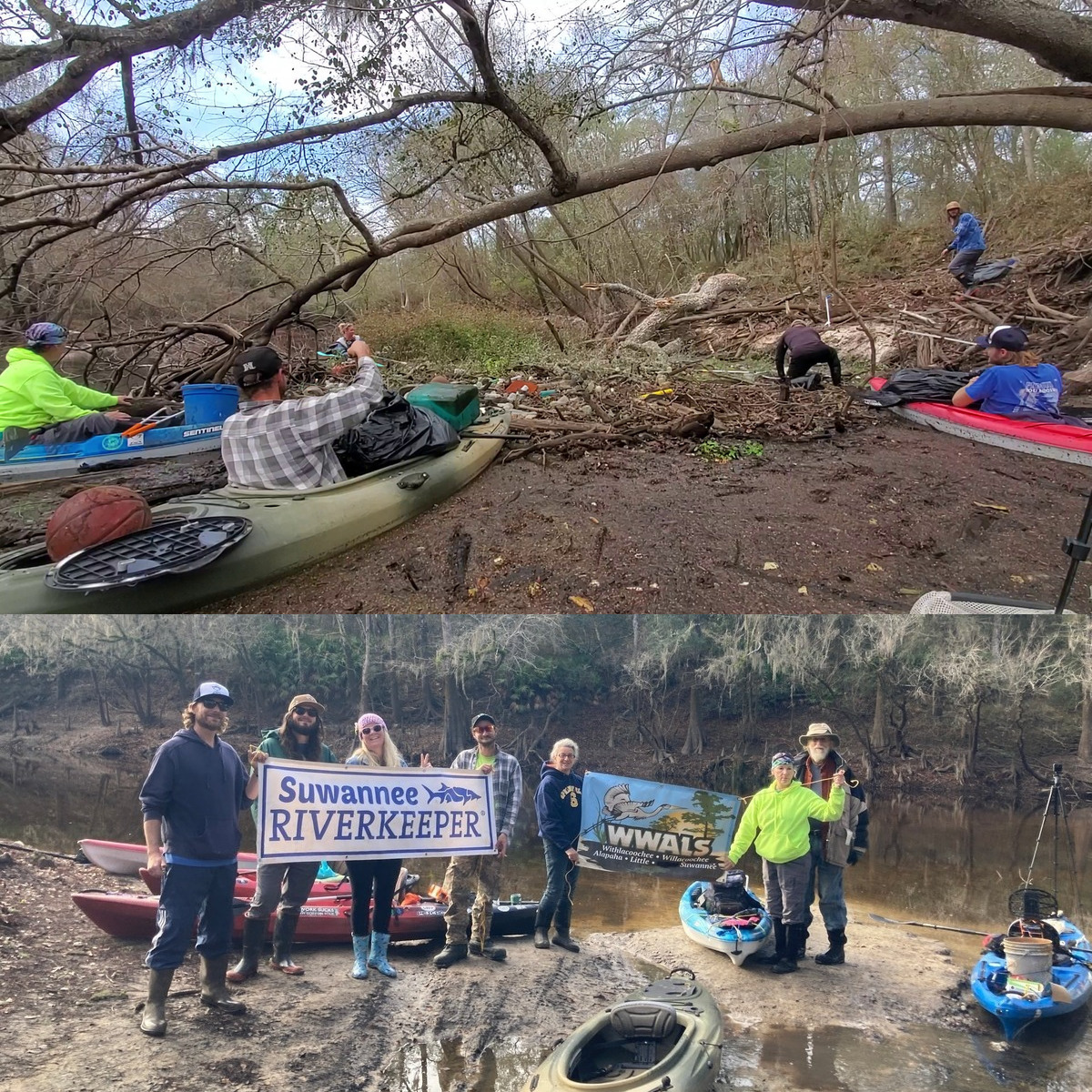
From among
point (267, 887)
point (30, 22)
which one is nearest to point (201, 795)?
point (267, 887)

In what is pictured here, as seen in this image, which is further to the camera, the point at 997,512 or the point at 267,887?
the point at 997,512

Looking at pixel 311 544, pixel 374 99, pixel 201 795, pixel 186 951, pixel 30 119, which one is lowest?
pixel 186 951

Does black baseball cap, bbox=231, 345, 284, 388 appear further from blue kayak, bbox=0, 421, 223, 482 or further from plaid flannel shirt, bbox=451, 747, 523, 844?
plaid flannel shirt, bbox=451, 747, 523, 844

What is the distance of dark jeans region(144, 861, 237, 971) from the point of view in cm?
252

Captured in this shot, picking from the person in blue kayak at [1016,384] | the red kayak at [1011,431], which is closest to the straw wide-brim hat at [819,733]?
the red kayak at [1011,431]

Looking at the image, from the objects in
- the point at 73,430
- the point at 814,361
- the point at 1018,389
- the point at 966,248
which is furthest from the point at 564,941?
the point at 966,248

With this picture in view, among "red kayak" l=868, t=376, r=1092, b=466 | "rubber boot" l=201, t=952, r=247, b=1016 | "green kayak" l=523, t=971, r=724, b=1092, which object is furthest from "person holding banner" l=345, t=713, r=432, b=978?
→ "red kayak" l=868, t=376, r=1092, b=466

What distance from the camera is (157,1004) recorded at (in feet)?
8.03

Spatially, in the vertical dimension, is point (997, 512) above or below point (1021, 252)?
below

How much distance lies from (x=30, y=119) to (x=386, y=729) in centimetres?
584

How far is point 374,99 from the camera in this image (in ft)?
23.8

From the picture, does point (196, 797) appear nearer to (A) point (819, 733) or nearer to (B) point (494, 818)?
(B) point (494, 818)

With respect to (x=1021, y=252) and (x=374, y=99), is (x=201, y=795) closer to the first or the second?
(x=374, y=99)

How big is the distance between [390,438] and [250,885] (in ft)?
11.7
